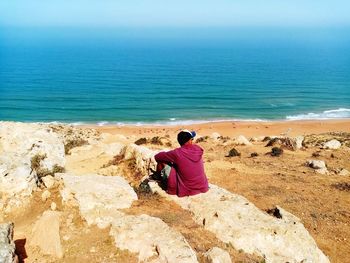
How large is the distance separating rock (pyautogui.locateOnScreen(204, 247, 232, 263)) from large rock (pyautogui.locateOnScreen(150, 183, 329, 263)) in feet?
2.91

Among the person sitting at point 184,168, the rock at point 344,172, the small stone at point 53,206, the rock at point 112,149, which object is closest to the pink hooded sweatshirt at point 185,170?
the person sitting at point 184,168

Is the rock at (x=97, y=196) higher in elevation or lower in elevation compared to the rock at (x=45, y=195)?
higher

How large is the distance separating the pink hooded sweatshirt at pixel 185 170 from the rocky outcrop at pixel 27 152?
3.20 metres

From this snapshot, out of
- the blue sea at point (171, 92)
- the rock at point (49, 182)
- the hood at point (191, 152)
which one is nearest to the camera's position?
the hood at point (191, 152)

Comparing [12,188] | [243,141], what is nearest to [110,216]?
[12,188]

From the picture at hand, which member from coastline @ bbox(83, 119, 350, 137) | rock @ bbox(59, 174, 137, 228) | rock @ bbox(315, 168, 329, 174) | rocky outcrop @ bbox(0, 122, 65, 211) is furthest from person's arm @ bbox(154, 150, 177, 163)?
coastline @ bbox(83, 119, 350, 137)

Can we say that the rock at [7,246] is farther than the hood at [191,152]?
No

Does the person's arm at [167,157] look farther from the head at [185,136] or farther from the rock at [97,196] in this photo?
the rock at [97,196]

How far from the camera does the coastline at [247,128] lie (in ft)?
153

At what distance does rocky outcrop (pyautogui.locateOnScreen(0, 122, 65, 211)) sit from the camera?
10.6 metres

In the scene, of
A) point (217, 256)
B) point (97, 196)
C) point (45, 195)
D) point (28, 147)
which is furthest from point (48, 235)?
point (28, 147)

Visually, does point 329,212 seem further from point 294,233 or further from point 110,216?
point 110,216

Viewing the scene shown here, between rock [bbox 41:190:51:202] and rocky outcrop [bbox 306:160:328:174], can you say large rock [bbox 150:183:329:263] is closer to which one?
rock [bbox 41:190:51:202]

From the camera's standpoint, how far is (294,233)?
9.92m
